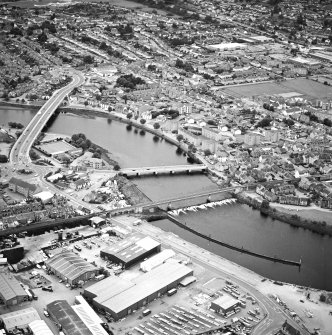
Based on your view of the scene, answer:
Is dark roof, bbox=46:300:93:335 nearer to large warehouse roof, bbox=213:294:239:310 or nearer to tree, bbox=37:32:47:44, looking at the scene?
large warehouse roof, bbox=213:294:239:310

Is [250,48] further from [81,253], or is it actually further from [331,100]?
[81,253]

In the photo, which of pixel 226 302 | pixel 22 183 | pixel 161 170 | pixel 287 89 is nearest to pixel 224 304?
pixel 226 302

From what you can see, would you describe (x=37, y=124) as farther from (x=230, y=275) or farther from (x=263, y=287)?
(x=263, y=287)

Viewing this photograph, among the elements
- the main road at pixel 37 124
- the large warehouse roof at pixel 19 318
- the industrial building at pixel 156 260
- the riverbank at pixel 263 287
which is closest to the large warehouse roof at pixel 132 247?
the industrial building at pixel 156 260

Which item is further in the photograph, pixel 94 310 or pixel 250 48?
pixel 250 48

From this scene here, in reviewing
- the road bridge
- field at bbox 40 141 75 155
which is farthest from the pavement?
field at bbox 40 141 75 155

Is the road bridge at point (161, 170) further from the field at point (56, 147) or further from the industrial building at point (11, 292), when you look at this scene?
the industrial building at point (11, 292)

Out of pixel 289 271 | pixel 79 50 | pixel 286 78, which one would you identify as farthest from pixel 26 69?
pixel 289 271
